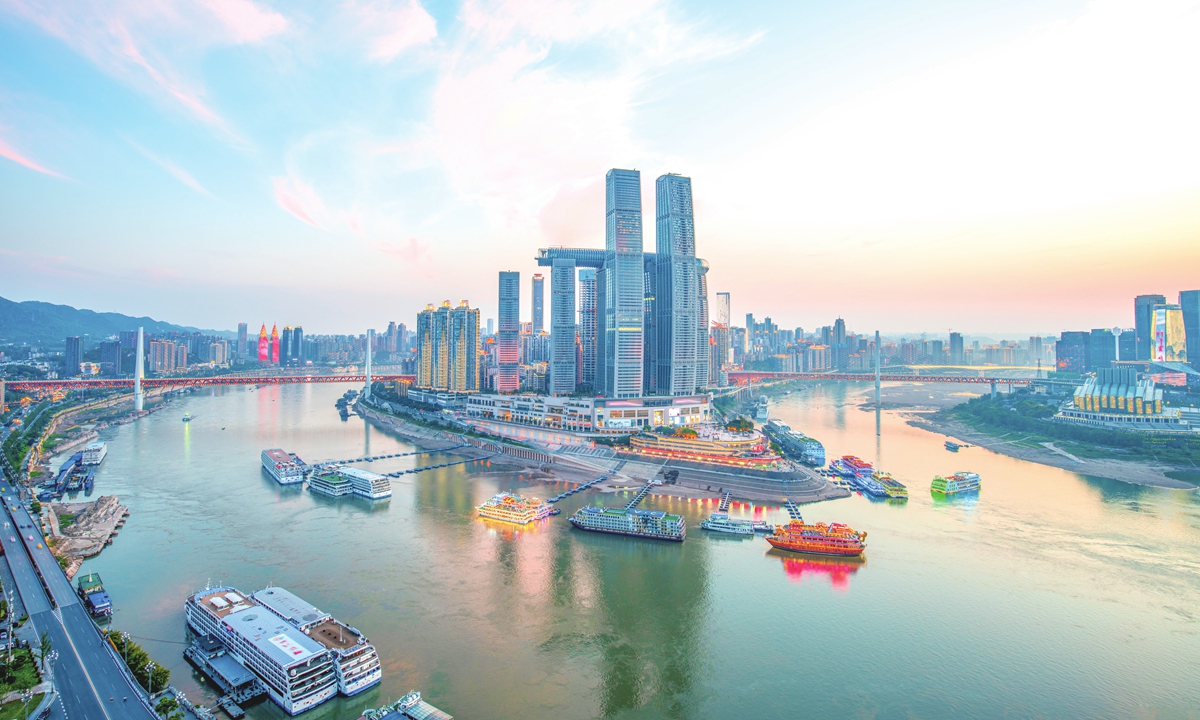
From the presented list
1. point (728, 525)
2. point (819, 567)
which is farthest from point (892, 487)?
point (819, 567)

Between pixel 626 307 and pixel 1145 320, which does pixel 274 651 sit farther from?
pixel 1145 320

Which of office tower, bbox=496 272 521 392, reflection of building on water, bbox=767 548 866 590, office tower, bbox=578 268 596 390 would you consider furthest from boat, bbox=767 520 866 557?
office tower, bbox=496 272 521 392

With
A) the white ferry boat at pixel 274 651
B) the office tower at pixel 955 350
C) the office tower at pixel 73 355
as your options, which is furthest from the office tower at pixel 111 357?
the office tower at pixel 955 350

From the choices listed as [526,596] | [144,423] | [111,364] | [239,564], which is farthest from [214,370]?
[526,596]

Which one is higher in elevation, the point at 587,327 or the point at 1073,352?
the point at 587,327

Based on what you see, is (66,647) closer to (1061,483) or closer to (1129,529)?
(1129,529)

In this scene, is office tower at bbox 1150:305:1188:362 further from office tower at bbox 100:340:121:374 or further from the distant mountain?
the distant mountain
